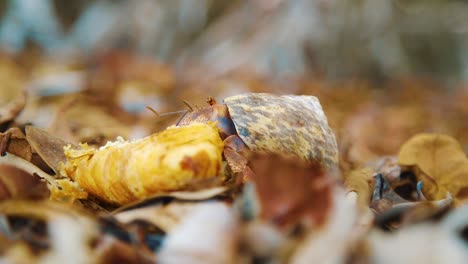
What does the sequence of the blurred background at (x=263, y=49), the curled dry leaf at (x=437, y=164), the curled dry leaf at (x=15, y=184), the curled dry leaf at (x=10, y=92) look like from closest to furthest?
the curled dry leaf at (x=15, y=184) → the curled dry leaf at (x=437, y=164) → the curled dry leaf at (x=10, y=92) → the blurred background at (x=263, y=49)

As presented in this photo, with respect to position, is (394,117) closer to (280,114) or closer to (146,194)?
(280,114)

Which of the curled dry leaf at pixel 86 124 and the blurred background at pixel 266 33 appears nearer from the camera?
the curled dry leaf at pixel 86 124

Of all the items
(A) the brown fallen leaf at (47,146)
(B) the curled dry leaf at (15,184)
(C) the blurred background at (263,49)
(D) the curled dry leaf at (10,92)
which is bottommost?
(C) the blurred background at (263,49)

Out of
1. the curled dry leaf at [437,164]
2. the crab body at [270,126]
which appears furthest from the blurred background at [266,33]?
the crab body at [270,126]

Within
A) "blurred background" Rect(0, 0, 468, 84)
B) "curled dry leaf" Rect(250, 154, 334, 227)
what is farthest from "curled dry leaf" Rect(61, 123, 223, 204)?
"blurred background" Rect(0, 0, 468, 84)

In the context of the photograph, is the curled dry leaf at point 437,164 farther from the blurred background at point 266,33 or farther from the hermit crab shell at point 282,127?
the blurred background at point 266,33

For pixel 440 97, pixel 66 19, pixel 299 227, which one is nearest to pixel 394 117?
pixel 440 97

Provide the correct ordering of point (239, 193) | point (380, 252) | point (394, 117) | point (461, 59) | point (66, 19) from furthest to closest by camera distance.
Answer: point (461, 59)
point (66, 19)
point (394, 117)
point (239, 193)
point (380, 252)

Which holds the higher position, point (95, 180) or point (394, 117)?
point (95, 180)
